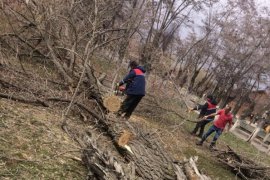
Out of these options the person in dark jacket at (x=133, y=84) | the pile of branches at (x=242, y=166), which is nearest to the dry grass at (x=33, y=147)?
the person in dark jacket at (x=133, y=84)

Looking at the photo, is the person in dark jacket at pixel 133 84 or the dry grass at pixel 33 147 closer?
the dry grass at pixel 33 147

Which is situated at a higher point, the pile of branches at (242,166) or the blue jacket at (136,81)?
the blue jacket at (136,81)

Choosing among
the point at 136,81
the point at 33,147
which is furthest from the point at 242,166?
the point at 33,147

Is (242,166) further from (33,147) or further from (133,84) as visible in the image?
(33,147)

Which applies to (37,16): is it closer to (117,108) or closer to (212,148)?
(117,108)

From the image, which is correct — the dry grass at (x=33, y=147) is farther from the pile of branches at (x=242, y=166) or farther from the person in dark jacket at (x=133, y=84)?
the pile of branches at (x=242, y=166)

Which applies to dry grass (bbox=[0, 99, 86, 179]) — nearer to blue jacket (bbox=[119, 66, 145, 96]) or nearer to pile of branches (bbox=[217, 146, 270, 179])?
blue jacket (bbox=[119, 66, 145, 96])

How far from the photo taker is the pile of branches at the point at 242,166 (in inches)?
395

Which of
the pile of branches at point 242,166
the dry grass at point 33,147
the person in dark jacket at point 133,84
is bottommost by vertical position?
the dry grass at point 33,147

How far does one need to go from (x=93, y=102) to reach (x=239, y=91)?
3687 centimetres

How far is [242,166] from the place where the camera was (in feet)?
33.4

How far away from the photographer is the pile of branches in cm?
1004

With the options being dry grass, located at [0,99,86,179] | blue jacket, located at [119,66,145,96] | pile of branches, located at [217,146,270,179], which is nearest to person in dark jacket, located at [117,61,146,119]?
blue jacket, located at [119,66,145,96]

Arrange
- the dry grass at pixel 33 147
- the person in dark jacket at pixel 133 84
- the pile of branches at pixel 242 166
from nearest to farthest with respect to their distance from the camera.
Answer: the dry grass at pixel 33 147
the person in dark jacket at pixel 133 84
the pile of branches at pixel 242 166
